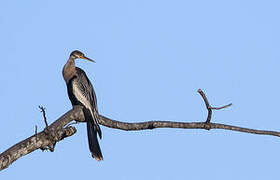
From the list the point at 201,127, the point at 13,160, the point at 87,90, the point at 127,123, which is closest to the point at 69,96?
the point at 87,90

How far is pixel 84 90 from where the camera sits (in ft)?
25.5

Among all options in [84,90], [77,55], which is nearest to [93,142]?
[84,90]

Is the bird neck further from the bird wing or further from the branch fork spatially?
the branch fork

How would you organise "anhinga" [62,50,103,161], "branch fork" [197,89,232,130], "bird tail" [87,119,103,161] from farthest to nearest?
"anhinga" [62,50,103,161]
"bird tail" [87,119,103,161]
"branch fork" [197,89,232,130]

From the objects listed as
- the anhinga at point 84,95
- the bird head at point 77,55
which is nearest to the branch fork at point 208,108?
the anhinga at point 84,95

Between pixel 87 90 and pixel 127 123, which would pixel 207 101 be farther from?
pixel 87 90

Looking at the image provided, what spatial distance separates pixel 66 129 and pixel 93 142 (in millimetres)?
1752

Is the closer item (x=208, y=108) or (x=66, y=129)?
(x=66, y=129)

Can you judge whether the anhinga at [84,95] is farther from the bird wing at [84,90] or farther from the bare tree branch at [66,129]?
the bare tree branch at [66,129]

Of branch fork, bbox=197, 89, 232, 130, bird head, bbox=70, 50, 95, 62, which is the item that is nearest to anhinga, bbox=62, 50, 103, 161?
bird head, bbox=70, 50, 95, 62

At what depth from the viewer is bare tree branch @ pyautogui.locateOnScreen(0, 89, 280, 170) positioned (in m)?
4.34

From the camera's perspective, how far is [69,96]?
8.14 meters

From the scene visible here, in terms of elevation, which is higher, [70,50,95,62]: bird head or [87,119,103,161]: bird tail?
[70,50,95,62]: bird head

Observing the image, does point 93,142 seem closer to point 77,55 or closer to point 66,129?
point 66,129
